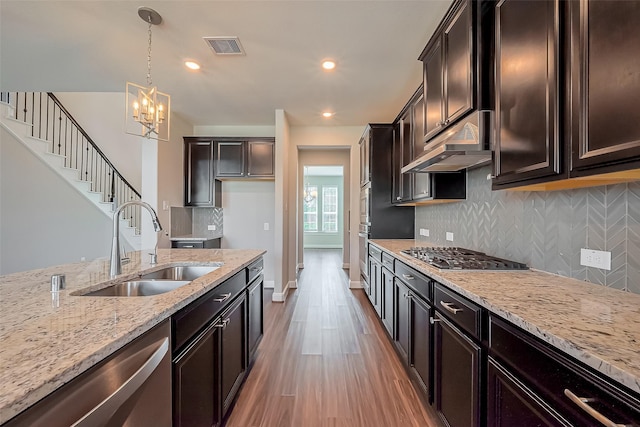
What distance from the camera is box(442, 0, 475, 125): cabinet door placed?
170 cm

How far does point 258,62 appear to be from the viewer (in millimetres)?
2895

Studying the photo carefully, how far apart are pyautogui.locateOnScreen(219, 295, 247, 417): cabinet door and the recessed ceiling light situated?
95.0 inches

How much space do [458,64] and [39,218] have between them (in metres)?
6.65

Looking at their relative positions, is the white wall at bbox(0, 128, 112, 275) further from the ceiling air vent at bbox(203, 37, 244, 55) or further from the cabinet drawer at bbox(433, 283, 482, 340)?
the cabinet drawer at bbox(433, 283, 482, 340)

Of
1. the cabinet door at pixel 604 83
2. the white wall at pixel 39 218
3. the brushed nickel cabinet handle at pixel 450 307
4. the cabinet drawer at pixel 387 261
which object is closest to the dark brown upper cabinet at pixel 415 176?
the cabinet drawer at pixel 387 261

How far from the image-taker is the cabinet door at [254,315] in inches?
87.1

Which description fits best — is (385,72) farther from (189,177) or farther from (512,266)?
(189,177)

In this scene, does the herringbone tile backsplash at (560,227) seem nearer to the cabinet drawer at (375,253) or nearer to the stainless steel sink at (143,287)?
the cabinet drawer at (375,253)

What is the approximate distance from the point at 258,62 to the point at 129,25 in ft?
3.65

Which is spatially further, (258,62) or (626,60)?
(258,62)

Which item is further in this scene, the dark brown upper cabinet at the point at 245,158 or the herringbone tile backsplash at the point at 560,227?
the dark brown upper cabinet at the point at 245,158

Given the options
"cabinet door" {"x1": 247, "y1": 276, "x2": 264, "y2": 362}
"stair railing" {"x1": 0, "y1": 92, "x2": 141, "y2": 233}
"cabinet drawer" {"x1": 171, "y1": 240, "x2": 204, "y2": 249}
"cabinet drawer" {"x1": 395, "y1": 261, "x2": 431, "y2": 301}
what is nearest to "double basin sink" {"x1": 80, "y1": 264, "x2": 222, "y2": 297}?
"cabinet door" {"x1": 247, "y1": 276, "x2": 264, "y2": 362}

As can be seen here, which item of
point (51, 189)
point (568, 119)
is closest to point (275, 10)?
point (568, 119)

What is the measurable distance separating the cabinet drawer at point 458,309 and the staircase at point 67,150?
4735mm
